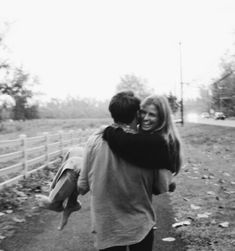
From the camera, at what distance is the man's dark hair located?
2008mm

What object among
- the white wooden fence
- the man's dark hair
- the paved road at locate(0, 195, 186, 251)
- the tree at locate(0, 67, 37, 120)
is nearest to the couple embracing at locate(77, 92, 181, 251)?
the man's dark hair

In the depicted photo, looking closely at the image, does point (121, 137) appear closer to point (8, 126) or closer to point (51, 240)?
point (51, 240)

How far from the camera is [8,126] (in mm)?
50031

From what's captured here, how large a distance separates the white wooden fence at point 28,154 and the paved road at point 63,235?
215cm

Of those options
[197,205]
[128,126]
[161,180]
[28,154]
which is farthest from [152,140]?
[28,154]

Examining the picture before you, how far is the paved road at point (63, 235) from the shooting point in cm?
396

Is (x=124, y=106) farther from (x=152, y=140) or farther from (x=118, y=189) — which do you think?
(x=118, y=189)

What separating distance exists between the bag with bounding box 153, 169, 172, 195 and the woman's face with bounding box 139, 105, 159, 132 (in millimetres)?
273

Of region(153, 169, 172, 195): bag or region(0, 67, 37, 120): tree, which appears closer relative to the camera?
region(153, 169, 172, 195): bag

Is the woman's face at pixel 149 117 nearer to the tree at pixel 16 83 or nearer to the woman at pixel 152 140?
the woman at pixel 152 140

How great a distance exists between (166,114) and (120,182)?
52 cm

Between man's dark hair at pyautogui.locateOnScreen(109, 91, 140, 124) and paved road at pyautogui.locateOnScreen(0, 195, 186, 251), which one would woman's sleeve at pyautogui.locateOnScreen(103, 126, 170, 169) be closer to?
man's dark hair at pyautogui.locateOnScreen(109, 91, 140, 124)

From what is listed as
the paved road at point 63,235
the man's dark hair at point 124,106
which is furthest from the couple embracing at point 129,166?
the paved road at point 63,235

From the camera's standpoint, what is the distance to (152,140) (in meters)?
1.96
